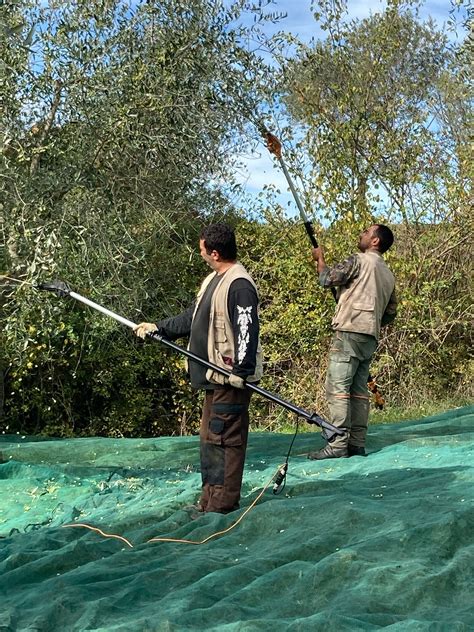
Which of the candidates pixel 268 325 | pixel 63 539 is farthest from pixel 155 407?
pixel 63 539

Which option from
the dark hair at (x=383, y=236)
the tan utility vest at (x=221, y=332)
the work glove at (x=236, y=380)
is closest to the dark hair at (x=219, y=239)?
the tan utility vest at (x=221, y=332)

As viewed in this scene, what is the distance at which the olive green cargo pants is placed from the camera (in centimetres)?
744

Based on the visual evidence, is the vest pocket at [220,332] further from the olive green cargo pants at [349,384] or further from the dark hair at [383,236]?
the dark hair at [383,236]

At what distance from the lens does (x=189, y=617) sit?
3723mm

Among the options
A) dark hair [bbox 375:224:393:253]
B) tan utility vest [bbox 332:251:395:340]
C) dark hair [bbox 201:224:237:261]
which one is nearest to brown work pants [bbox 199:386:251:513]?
dark hair [bbox 201:224:237:261]

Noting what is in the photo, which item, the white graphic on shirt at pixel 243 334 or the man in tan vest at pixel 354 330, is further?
the man in tan vest at pixel 354 330

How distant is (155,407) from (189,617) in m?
9.76

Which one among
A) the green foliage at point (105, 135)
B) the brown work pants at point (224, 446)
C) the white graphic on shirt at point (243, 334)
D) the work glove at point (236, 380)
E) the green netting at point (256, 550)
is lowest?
the green netting at point (256, 550)

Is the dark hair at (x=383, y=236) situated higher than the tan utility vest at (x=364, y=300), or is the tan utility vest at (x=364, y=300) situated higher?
the dark hair at (x=383, y=236)

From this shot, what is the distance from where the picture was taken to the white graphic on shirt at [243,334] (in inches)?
212

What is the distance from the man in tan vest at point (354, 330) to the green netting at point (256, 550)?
0.98 ft

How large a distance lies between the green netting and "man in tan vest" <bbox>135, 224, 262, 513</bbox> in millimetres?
270

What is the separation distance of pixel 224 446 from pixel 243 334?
0.71 meters

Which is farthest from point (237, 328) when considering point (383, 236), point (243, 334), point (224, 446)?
point (383, 236)
